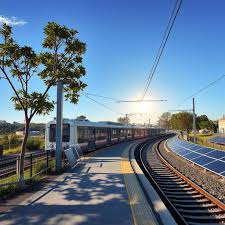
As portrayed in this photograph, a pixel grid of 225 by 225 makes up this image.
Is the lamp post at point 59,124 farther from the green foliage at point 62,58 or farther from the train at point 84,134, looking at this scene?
the train at point 84,134

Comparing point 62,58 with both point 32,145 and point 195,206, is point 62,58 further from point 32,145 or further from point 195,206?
point 32,145

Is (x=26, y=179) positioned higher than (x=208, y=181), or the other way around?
(x=26, y=179)

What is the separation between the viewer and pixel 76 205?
9.70 metres

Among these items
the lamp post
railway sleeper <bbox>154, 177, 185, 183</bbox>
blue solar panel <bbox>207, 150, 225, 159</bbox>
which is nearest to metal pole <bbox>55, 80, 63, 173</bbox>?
the lamp post

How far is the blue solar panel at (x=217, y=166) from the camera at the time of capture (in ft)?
53.5

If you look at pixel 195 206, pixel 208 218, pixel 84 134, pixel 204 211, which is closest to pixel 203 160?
pixel 195 206

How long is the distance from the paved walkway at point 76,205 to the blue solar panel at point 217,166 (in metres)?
5.23

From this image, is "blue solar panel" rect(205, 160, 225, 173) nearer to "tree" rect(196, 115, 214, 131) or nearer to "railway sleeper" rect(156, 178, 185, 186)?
"railway sleeper" rect(156, 178, 185, 186)

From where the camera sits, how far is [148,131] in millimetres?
86375

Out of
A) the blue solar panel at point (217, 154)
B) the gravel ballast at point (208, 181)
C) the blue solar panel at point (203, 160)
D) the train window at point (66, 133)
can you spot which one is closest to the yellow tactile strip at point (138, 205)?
the gravel ballast at point (208, 181)

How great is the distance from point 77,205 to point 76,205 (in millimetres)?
30

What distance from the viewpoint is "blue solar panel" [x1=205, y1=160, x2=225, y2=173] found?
16.3 metres

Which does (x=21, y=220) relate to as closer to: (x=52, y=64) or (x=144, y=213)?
(x=144, y=213)

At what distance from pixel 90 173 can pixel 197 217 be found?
7372mm
